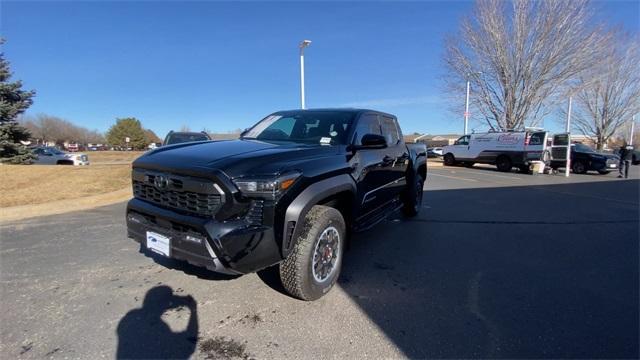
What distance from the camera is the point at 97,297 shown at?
11.0 ft

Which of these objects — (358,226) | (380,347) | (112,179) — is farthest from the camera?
(112,179)

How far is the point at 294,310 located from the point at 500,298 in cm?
198

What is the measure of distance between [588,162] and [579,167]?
49cm

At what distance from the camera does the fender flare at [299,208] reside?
2897 millimetres

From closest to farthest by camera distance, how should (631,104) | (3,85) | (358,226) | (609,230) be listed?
(358,226) → (609,230) → (3,85) → (631,104)

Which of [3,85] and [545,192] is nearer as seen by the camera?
[545,192]

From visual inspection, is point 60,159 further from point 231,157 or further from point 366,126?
point 231,157

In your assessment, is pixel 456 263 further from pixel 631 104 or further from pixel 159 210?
pixel 631 104

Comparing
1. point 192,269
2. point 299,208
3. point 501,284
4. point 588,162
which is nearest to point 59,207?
point 192,269

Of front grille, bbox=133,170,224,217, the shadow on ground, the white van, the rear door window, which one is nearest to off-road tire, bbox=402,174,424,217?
the shadow on ground

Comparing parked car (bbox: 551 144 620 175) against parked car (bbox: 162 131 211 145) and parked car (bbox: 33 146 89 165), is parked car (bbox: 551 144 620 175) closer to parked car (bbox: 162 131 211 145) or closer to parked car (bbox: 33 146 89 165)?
parked car (bbox: 162 131 211 145)

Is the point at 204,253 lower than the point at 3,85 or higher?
lower

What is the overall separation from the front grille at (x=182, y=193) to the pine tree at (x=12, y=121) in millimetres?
15700

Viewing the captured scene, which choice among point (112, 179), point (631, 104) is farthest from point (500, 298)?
point (631, 104)
